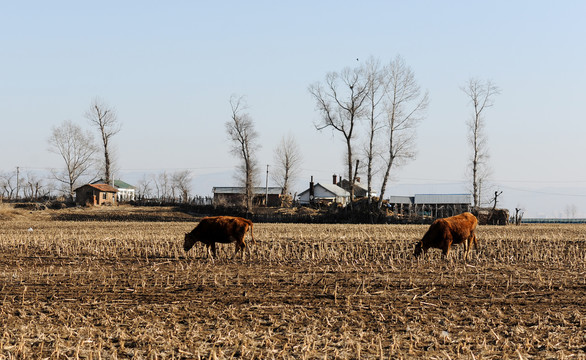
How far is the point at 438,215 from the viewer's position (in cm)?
5681

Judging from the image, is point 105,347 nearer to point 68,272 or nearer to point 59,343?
point 59,343

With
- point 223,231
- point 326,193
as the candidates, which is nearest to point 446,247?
point 223,231

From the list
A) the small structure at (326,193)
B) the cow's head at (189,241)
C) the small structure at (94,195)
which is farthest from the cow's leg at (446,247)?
the small structure at (326,193)

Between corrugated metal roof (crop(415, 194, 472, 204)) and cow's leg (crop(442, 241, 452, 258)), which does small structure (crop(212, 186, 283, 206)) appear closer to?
corrugated metal roof (crop(415, 194, 472, 204))

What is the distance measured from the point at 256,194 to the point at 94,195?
2320 cm

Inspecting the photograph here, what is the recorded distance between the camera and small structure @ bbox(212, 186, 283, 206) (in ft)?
278

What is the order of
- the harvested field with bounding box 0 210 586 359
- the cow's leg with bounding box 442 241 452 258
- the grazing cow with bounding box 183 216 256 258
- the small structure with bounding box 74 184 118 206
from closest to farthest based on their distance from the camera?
the harvested field with bounding box 0 210 586 359
the cow's leg with bounding box 442 241 452 258
the grazing cow with bounding box 183 216 256 258
the small structure with bounding box 74 184 118 206

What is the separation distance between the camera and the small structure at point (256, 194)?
278 feet

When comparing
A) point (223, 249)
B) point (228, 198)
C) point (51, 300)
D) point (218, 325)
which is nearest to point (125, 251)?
point (223, 249)

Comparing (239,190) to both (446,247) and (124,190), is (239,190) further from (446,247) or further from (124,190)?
(446,247)

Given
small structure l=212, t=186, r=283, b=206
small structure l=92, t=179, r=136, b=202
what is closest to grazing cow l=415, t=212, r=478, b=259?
small structure l=212, t=186, r=283, b=206

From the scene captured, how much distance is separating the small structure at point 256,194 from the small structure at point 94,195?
1614 cm

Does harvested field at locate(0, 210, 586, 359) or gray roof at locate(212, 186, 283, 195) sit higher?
gray roof at locate(212, 186, 283, 195)

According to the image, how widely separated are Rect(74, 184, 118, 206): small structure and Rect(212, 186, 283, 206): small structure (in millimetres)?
16138
